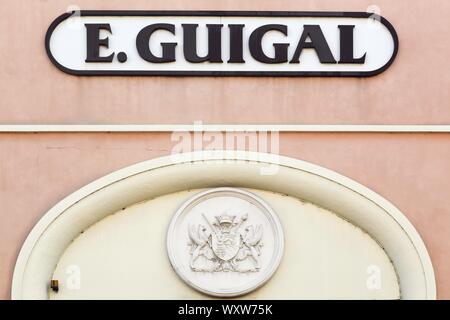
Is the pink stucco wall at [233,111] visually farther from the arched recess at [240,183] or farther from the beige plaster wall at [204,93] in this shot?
the arched recess at [240,183]

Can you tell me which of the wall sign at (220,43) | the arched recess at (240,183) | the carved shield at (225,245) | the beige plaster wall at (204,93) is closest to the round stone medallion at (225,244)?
the carved shield at (225,245)

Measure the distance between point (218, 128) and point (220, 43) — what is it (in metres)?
1.00

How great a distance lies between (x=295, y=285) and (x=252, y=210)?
0.97 m

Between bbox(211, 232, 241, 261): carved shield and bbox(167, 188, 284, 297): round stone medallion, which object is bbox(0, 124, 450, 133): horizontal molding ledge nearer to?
bbox(167, 188, 284, 297): round stone medallion

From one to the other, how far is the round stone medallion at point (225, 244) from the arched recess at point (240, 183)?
274mm

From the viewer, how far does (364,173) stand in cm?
1101

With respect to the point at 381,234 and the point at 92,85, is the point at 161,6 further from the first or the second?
the point at 381,234

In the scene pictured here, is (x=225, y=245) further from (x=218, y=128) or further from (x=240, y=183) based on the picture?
(x=218, y=128)

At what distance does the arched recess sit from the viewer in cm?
1080

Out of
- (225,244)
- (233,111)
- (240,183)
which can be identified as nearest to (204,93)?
(233,111)

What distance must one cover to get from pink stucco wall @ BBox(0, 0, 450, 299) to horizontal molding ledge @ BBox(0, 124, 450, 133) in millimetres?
75

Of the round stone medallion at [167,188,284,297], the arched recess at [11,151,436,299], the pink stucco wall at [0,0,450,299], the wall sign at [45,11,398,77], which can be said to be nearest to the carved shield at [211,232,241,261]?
the round stone medallion at [167,188,284,297]

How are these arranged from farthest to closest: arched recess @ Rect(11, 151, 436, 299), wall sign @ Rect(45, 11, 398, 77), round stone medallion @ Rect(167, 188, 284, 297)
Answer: wall sign @ Rect(45, 11, 398, 77) < round stone medallion @ Rect(167, 188, 284, 297) < arched recess @ Rect(11, 151, 436, 299)
